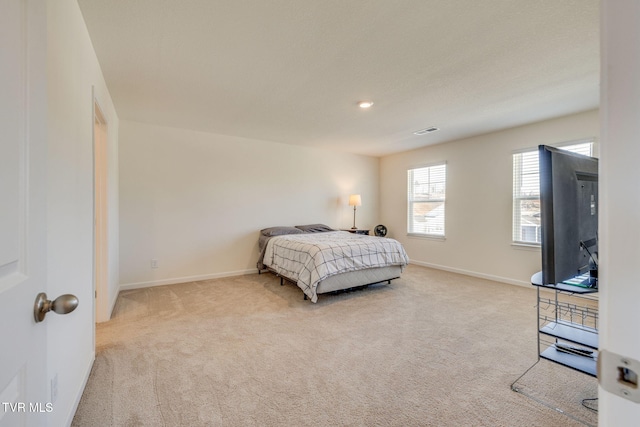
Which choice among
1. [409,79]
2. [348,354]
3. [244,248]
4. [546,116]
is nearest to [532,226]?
[546,116]

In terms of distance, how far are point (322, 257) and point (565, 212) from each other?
2509 mm

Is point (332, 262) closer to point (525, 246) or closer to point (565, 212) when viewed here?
point (565, 212)

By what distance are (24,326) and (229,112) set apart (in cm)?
339

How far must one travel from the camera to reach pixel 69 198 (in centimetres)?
160

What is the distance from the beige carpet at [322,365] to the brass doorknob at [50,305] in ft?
4.03

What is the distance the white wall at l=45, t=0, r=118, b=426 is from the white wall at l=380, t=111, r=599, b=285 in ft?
16.3

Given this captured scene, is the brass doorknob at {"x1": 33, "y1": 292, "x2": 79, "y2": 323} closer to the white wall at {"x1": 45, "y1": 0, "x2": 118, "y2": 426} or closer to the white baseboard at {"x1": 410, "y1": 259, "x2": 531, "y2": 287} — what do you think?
the white wall at {"x1": 45, "y1": 0, "x2": 118, "y2": 426}

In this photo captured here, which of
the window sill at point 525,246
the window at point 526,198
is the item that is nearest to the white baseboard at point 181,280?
the window sill at point 525,246

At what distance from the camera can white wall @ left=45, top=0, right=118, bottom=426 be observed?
4.34 feet

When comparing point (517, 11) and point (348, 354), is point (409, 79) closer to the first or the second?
point (517, 11)

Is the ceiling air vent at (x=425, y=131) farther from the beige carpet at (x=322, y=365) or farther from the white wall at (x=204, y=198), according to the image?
the beige carpet at (x=322, y=365)

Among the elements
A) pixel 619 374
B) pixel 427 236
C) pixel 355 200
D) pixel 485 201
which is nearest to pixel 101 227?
pixel 619 374

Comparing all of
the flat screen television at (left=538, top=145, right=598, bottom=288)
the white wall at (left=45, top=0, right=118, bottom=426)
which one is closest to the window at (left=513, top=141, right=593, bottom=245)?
the flat screen television at (left=538, top=145, right=598, bottom=288)

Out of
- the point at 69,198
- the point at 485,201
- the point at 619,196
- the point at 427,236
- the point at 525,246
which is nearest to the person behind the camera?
the point at 619,196
